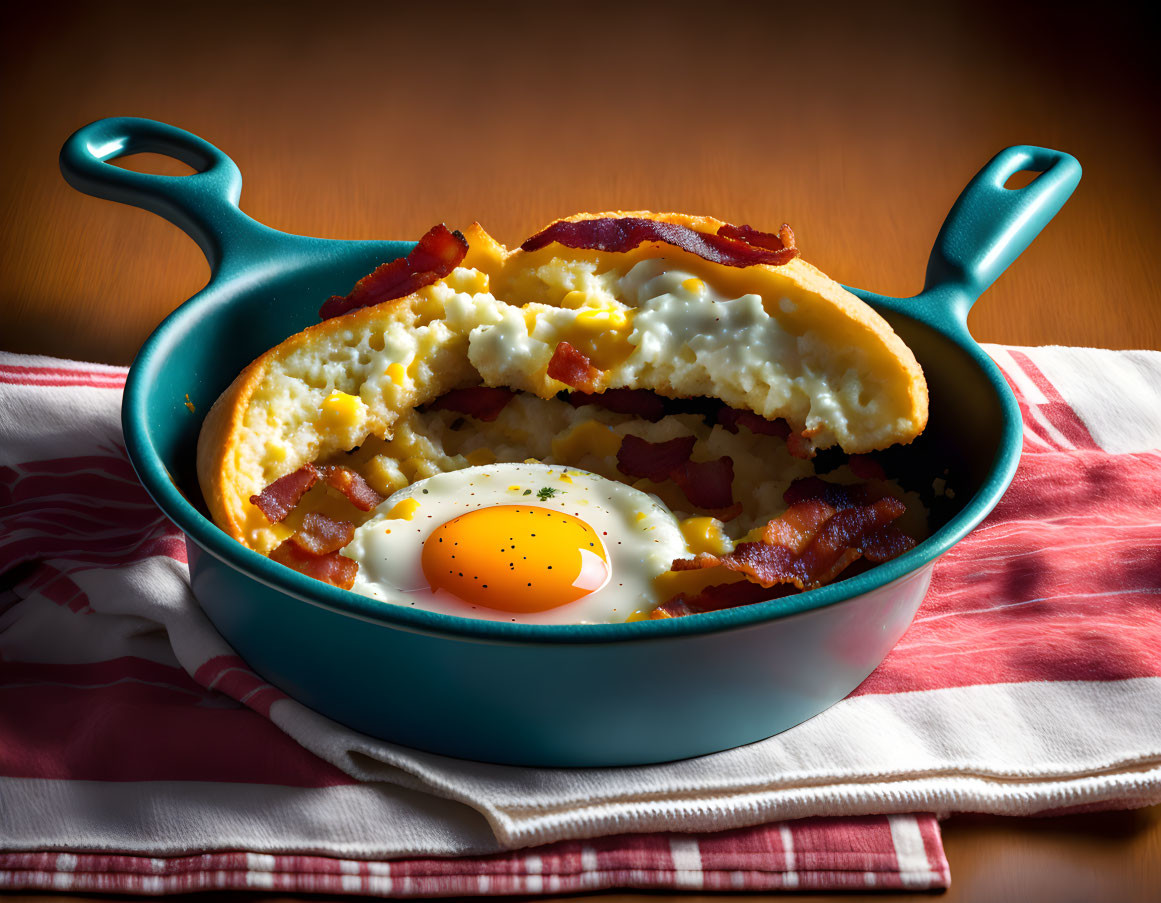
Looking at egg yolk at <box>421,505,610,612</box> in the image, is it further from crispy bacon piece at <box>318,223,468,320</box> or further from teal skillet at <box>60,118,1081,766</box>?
crispy bacon piece at <box>318,223,468,320</box>

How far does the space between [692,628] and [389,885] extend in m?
0.60

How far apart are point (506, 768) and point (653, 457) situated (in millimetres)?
702

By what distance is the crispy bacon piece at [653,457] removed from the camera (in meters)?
2.34

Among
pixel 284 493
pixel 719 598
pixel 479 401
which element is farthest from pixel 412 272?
pixel 719 598

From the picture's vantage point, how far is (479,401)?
7.98 feet

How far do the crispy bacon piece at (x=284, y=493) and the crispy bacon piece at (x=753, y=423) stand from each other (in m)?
0.79

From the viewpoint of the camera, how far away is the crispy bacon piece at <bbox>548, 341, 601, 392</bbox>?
2262 mm

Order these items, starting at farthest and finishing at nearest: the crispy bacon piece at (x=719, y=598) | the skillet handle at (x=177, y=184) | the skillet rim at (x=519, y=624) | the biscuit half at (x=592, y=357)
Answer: the skillet handle at (x=177, y=184) → the biscuit half at (x=592, y=357) → the crispy bacon piece at (x=719, y=598) → the skillet rim at (x=519, y=624)

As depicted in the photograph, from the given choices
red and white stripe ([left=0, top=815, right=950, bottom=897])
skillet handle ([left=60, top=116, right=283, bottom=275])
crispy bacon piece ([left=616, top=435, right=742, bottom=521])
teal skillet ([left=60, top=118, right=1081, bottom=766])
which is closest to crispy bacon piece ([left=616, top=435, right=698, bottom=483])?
crispy bacon piece ([left=616, top=435, right=742, bottom=521])

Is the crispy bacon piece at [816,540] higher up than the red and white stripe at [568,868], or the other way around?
the crispy bacon piece at [816,540]

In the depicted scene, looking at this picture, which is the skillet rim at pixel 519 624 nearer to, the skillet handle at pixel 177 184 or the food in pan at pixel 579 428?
the food in pan at pixel 579 428

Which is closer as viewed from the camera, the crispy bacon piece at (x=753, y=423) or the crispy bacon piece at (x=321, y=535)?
the crispy bacon piece at (x=321, y=535)

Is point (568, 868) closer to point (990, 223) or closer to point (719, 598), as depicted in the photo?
point (719, 598)

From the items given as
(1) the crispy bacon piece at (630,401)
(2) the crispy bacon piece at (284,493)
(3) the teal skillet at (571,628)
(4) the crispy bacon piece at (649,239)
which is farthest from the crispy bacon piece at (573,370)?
(3) the teal skillet at (571,628)
